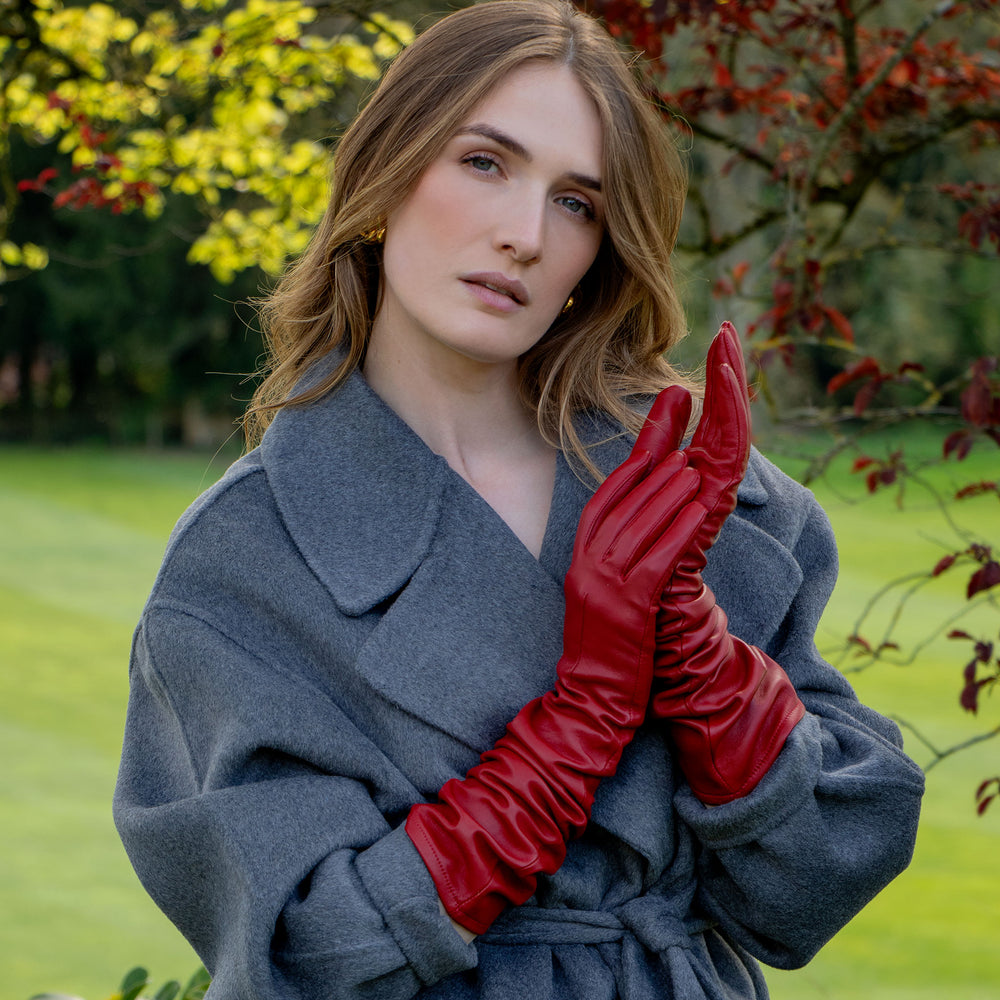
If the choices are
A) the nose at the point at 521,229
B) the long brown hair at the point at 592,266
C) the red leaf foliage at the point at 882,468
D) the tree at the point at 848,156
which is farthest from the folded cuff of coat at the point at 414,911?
the red leaf foliage at the point at 882,468

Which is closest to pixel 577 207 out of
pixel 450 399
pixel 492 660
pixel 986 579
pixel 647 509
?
pixel 450 399

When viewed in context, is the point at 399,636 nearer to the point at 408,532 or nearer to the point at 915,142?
the point at 408,532

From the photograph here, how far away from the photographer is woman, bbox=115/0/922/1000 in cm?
143

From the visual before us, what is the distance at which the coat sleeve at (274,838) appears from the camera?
1385 mm

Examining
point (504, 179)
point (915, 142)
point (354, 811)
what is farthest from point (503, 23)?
point (915, 142)

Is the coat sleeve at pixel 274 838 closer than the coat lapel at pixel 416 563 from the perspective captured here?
Yes

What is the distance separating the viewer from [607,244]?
5.88ft

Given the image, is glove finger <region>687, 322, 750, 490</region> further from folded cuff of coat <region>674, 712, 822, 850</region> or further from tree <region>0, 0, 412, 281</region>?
tree <region>0, 0, 412, 281</region>

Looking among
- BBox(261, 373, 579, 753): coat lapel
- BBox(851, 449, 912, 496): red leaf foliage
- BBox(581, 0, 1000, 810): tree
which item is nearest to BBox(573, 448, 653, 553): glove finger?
BBox(261, 373, 579, 753): coat lapel

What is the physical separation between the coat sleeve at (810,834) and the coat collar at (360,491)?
36 centimetres

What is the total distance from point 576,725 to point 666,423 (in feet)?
1.26

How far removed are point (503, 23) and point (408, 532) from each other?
2.23 feet

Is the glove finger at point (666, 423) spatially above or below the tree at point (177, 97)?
above

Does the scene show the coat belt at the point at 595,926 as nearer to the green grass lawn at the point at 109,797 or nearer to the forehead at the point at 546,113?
the green grass lawn at the point at 109,797
